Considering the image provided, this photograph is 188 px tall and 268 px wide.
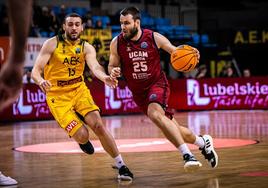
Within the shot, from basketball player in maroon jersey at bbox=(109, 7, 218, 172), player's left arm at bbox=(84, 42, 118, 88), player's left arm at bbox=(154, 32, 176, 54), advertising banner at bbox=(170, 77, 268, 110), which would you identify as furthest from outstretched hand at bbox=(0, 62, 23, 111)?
advertising banner at bbox=(170, 77, 268, 110)

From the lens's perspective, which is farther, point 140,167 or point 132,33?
point 140,167

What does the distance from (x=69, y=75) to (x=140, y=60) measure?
33.7 inches

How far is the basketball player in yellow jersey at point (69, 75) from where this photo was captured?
684cm

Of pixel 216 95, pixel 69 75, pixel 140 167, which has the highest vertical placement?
pixel 69 75

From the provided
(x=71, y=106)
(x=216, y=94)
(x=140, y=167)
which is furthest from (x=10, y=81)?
(x=216, y=94)

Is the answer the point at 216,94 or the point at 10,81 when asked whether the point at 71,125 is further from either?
the point at 216,94

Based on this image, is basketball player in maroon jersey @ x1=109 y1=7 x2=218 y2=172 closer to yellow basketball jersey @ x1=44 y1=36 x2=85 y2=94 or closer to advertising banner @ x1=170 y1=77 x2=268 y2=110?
yellow basketball jersey @ x1=44 y1=36 x2=85 y2=94

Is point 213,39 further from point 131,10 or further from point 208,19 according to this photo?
point 131,10

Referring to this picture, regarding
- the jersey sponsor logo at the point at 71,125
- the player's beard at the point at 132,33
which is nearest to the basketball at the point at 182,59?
the player's beard at the point at 132,33

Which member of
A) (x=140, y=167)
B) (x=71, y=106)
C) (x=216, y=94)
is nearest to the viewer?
(x=71, y=106)

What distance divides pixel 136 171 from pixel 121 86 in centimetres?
1232

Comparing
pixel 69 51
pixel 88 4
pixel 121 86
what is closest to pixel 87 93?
pixel 69 51

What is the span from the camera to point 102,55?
66.6 feet

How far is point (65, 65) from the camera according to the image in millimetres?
7070
